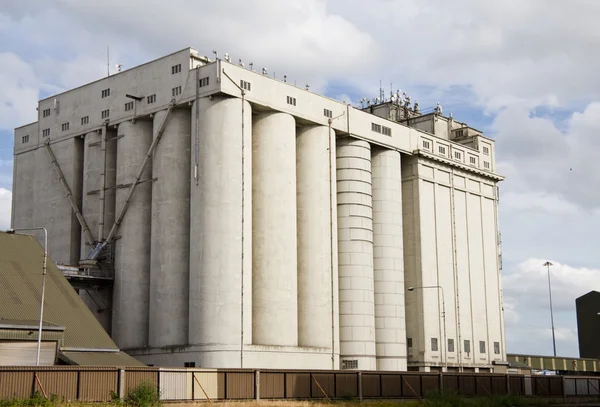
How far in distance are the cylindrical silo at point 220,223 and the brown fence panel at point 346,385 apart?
18.6 meters

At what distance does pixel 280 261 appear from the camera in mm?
84875

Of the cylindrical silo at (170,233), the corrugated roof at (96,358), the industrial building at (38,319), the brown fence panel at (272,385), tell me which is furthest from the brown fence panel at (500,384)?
the corrugated roof at (96,358)

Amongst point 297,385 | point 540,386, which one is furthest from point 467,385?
point 297,385

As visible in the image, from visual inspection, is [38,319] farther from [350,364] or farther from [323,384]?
[350,364]

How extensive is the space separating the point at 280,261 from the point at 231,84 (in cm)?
1824

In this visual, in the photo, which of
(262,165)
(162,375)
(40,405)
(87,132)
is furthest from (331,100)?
(40,405)

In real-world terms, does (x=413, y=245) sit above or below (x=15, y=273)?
above

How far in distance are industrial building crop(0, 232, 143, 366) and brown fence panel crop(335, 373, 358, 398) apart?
1576 centimetres

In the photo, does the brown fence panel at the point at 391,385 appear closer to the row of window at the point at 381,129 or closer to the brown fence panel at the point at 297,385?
the brown fence panel at the point at 297,385

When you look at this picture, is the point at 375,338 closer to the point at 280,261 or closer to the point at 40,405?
the point at 280,261

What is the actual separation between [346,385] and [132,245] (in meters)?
34.0

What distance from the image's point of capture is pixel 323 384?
199 feet

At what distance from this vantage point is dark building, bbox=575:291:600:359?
164000mm

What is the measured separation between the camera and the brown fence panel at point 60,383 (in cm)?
4681
